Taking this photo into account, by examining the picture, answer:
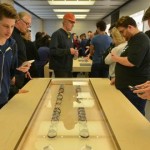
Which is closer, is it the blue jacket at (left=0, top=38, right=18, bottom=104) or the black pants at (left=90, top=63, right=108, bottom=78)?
the blue jacket at (left=0, top=38, right=18, bottom=104)

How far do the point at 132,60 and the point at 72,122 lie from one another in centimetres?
96

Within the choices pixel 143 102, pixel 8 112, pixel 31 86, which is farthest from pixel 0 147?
pixel 143 102

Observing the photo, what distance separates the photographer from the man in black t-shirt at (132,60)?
234 cm

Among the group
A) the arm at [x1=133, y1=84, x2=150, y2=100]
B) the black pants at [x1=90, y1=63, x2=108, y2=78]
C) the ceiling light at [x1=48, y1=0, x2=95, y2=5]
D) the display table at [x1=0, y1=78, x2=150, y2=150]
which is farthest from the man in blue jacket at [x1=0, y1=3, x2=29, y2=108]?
the ceiling light at [x1=48, y1=0, x2=95, y2=5]

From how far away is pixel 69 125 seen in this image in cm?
158

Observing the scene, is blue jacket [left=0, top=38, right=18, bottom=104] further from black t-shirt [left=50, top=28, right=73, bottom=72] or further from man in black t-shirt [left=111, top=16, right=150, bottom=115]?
black t-shirt [left=50, top=28, right=73, bottom=72]

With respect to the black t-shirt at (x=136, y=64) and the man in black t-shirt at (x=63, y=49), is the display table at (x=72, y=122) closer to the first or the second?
the black t-shirt at (x=136, y=64)

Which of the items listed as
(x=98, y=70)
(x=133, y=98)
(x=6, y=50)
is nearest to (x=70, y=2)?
(x=98, y=70)

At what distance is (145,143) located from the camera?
4.10 feet

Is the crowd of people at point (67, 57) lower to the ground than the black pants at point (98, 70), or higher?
A: higher

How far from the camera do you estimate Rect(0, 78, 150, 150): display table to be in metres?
1.30

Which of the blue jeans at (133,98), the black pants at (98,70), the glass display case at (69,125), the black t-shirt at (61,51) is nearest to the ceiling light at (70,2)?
the black pants at (98,70)

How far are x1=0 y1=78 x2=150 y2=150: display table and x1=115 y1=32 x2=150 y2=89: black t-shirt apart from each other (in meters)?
0.19

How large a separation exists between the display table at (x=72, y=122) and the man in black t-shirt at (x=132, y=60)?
0.20 metres
